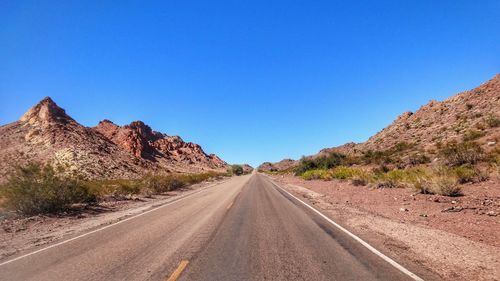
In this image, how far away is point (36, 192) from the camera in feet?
52.1

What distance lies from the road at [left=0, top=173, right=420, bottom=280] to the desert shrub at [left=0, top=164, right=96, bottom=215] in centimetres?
717

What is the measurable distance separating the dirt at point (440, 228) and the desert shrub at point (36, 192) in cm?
1279

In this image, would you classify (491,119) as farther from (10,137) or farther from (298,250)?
(10,137)

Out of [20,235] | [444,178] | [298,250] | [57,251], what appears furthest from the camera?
[444,178]

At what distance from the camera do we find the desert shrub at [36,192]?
51.6 feet

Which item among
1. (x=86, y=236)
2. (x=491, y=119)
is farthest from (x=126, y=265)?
(x=491, y=119)

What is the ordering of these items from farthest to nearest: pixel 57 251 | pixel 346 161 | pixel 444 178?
pixel 346 161 < pixel 444 178 < pixel 57 251

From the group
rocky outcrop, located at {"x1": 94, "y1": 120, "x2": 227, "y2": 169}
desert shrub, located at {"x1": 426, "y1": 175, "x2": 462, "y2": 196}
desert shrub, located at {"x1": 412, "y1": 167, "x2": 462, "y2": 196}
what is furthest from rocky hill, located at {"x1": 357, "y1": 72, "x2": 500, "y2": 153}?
rocky outcrop, located at {"x1": 94, "y1": 120, "x2": 227, "y2": 169}

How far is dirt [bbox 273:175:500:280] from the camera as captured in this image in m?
6.45

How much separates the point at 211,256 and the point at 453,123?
4296 centimetres

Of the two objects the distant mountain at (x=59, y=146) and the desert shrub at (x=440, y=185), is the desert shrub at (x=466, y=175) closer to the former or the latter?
the desert shrub at (x=440, y=185)

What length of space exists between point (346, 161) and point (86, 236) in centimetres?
4348

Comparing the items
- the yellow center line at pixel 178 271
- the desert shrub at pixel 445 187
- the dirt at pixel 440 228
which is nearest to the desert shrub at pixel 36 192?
the yellow center line at pixel 178 271

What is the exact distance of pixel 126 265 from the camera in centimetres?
661
